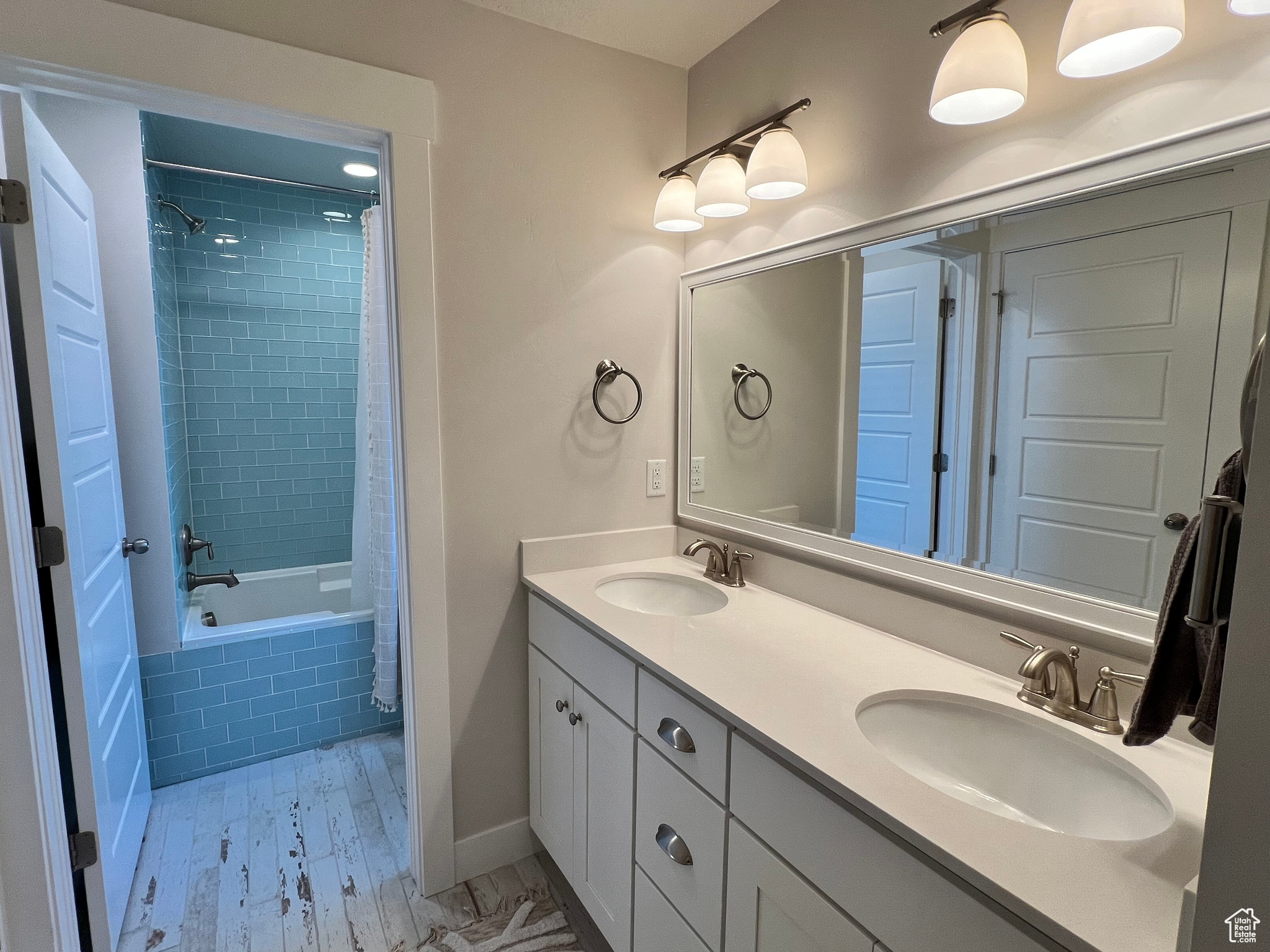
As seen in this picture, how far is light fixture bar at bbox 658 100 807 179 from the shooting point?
153cm

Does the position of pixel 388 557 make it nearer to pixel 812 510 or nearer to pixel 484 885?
pixel 484 885

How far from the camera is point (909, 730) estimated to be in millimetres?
1138

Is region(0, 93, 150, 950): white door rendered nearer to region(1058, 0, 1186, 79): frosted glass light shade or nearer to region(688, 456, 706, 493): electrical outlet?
region(688, 456, 706, 493): electrical outlet

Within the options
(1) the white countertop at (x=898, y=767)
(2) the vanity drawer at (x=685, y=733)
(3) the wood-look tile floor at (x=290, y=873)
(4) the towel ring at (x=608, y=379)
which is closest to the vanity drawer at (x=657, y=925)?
(2) the vanity drawer at (x=685, y=733)

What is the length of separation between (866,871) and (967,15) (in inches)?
53.8

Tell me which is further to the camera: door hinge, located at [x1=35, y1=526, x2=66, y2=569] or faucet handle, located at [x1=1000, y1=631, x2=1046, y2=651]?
door hinge, located at [x1=35, y1=526, x2=66, y2=569]

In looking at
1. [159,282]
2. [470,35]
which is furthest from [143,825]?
[470,35]

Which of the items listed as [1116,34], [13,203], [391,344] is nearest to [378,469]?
[391,344]

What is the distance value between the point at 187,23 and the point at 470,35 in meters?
0.63

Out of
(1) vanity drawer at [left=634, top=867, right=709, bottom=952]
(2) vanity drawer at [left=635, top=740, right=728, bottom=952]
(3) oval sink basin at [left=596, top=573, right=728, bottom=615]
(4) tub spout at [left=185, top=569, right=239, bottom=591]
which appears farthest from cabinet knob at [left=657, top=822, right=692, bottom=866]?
(4) tub spout at [left=185, top=569, right=239, bottom=591]

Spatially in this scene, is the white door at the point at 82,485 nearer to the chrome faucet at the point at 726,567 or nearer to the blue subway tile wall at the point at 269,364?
the blue subway tile wall at the point at 269,364

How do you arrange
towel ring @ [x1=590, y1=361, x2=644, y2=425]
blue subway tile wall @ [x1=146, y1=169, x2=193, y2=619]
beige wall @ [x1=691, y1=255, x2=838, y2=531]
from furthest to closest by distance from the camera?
blue subway tile wall @ [x1=146, y1=169, x2=193, y2=619] < towel ring @ [x1=590, y1=361, x2=644, y2=425] < beige wall @ [x1=691, y1=255, x2=838, y2=531]

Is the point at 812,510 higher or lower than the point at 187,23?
lower

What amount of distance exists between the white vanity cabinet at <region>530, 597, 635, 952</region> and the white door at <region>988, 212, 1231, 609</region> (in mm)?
842
